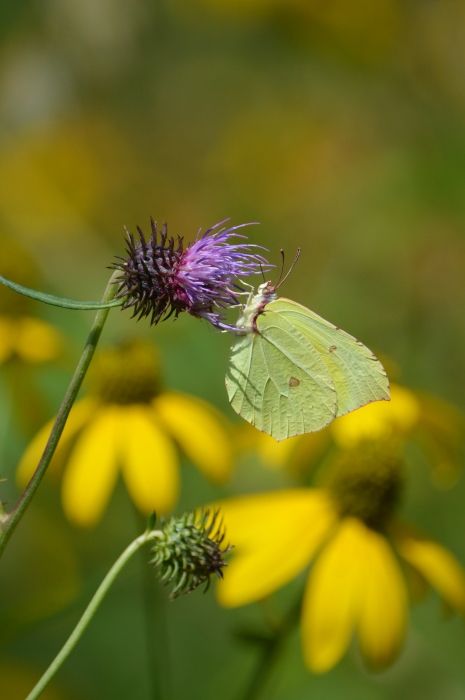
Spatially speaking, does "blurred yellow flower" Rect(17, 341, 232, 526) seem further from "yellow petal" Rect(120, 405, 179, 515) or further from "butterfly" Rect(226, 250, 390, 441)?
"butterfly" Rect(226, 250, 390, 441)

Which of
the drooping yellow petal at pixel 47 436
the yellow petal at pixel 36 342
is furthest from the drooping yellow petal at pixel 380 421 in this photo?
the yellow petal at pixel 36 342

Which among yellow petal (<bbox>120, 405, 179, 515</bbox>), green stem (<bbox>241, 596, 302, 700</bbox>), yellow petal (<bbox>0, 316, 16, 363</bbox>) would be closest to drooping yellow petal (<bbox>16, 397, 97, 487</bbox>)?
yellow petal (<bbox>120, 405, 179, 515</bbox>)

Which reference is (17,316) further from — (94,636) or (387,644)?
(387,644)

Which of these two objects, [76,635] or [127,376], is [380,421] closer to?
[127,376]

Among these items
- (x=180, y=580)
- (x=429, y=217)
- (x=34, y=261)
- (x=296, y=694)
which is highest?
(x=429, y=217)

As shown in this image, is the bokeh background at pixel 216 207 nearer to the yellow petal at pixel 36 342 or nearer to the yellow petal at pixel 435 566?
the yellow petal at pixel 36 342

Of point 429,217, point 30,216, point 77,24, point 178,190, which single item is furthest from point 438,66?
point 30,216

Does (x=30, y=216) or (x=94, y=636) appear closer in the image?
(x=94, y=636)
